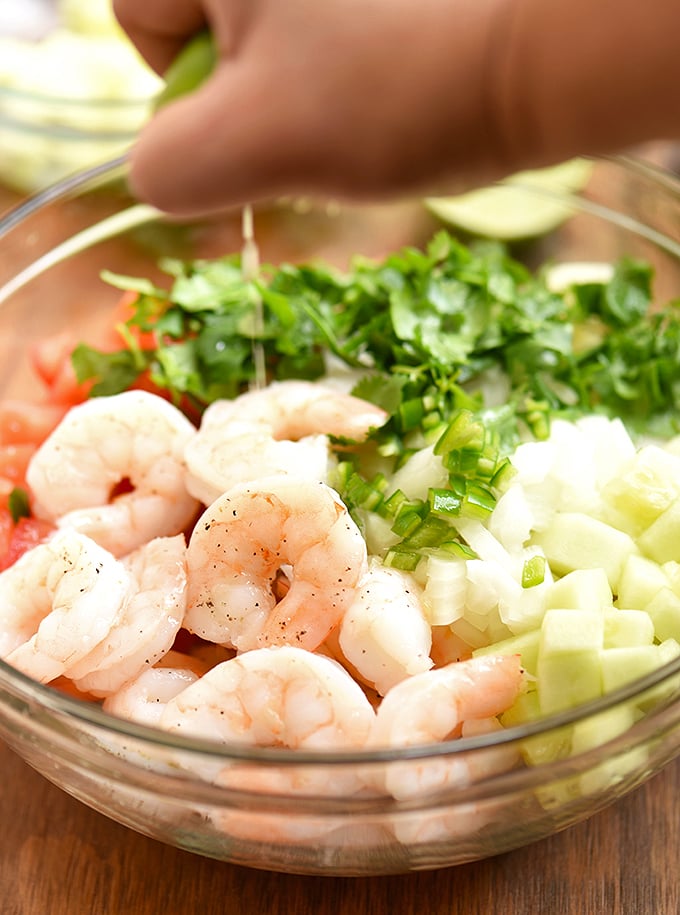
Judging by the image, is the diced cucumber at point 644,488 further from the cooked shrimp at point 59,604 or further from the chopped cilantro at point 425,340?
the cooked shrimp at point 59,604

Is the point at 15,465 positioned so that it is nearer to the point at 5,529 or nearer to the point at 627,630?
the point at 5,529

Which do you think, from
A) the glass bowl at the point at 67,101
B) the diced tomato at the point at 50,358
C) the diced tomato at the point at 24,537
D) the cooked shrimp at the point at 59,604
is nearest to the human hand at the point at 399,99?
the cooked shrimp at the point at 59,604

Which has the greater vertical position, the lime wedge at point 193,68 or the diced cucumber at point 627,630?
the lime wedge at point 193,68

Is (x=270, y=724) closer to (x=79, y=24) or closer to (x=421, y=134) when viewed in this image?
(x=421, y=134)

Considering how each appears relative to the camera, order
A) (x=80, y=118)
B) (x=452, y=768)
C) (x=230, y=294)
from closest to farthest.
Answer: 1. (x=452, y=768)
2. (x=230, y=294)
3. (x=80, y=118)

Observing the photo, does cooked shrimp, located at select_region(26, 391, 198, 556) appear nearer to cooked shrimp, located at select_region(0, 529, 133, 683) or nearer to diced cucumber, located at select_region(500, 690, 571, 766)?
cooked shrimp, located at select_region(0, 529, 133, 683)

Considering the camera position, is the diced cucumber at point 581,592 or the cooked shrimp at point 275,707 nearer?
the cooked shrimp at point 275,707

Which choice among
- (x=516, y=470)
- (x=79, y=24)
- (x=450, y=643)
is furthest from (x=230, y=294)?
(x=79, y=24)
